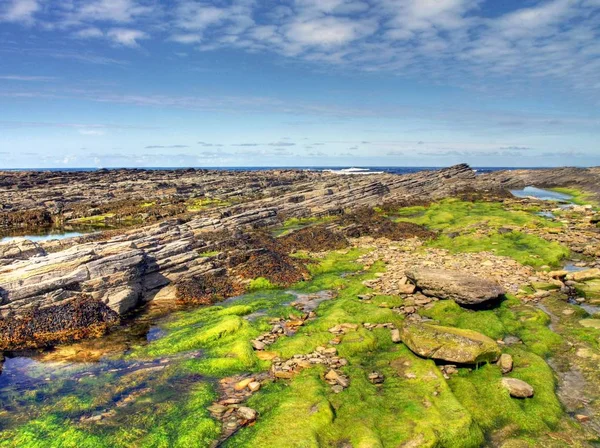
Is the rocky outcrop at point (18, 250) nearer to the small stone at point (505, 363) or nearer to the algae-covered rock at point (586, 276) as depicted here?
the small stone at point (505, 363)

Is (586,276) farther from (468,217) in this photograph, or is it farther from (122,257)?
(122,257)

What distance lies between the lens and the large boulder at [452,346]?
14.5 m

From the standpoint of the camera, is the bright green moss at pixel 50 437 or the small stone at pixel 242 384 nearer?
the bright green moss at pixel 50 437

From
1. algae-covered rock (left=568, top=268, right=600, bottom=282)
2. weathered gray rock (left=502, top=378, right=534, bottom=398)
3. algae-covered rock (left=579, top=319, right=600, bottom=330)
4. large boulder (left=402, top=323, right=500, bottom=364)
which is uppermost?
algae-covered rock (left=568, top=268, right=600, bottom=282)

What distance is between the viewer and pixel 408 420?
1165 centimetres

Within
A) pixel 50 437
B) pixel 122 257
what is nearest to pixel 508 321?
pixel 50 437

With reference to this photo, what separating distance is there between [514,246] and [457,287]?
637 inches

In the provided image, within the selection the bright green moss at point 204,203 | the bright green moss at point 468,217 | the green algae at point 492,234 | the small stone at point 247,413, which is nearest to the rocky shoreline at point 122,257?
the bright green moss at point 204,203

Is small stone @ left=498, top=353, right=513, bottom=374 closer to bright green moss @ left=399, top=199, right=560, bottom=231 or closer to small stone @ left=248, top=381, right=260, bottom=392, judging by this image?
small stone @ left=248, top=381, right=260, bottom=392

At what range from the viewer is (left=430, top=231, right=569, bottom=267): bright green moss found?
95.0 ft

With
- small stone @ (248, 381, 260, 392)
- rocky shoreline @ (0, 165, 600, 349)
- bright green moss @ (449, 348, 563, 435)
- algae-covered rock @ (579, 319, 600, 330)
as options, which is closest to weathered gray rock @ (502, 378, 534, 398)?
bright green moss @ (449, 348, 563, 435)

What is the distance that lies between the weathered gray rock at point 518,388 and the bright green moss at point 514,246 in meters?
17.3

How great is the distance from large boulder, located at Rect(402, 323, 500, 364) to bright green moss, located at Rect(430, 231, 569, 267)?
1601 centimetres

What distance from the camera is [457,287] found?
19969mm
